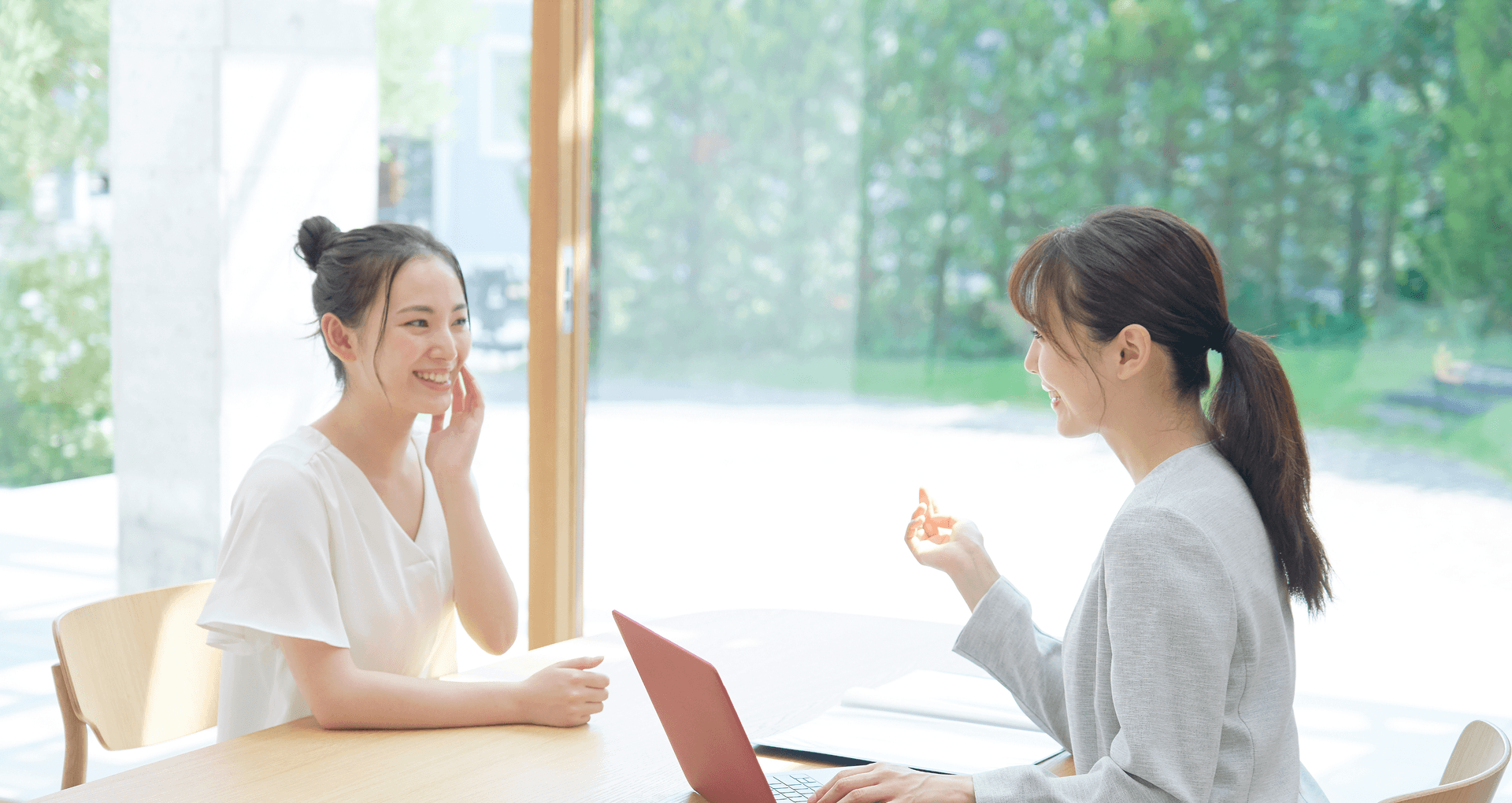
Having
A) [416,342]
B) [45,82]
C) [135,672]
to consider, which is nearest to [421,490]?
[416,342]

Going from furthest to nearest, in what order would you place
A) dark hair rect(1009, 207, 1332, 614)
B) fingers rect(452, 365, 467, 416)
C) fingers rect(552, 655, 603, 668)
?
1. fingers rect(452, 365, 467, 416)
2. fingers rect(552, 655, 603, 668)
3. dark hair rect(1009, 207, 1332, 614)

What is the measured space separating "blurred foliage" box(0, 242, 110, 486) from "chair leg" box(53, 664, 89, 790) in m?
1.68

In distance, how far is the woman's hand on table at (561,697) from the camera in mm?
1351

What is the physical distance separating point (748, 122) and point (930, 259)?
22.6 inches

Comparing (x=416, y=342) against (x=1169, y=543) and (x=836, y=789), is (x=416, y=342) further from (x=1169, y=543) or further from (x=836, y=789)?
(x=1169, y=543)

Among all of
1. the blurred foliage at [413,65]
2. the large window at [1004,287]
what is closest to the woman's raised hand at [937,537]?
the large window at [1004,287]

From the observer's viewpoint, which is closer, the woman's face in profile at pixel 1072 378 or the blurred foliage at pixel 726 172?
the woman's face in profile at pixel 1072 378

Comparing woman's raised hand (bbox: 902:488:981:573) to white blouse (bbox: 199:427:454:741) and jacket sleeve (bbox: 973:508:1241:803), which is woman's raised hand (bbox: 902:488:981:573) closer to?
jacket sleeve (bbox: 973:508:1241:803)

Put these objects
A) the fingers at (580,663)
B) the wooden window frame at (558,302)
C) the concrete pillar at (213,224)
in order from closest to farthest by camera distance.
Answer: the fingers at (580,663) → the wooden window frame at (558,302) → the concrete pillar at (213,224)

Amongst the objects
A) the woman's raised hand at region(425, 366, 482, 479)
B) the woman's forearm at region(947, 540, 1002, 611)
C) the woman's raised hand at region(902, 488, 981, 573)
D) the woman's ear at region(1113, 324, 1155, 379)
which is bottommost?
the woman's forearm at region(947, 540, 1002, 611)

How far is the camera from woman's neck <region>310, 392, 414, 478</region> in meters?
1.55

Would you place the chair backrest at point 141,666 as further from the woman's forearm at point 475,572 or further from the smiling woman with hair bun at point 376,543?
the woman's forearm at point 475,572

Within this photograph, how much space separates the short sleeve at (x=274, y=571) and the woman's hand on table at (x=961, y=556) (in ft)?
2.15

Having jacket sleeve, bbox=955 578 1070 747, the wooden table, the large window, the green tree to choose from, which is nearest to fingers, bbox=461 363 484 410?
the wooden table
